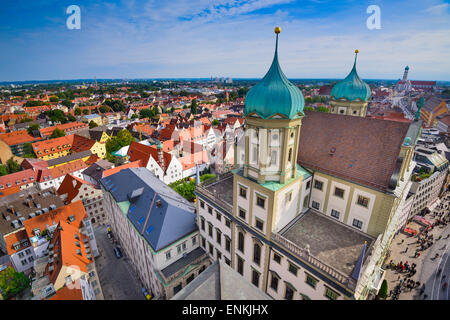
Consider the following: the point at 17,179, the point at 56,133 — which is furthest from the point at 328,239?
the point at 56,133

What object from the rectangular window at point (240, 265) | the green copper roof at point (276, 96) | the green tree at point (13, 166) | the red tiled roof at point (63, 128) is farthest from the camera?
the red tiled roof at point (63, 128)

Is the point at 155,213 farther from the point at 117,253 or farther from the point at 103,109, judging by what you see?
the point at 103,109

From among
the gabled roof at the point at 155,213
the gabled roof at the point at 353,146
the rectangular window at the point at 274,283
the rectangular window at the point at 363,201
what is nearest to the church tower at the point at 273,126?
the gabled roof at the point at 353,146

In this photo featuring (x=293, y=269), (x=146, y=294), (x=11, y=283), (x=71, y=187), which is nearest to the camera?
(x=293, y=269)

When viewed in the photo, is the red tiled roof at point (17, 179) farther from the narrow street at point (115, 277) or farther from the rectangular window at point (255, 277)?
the rectangular window at point (255, 277)

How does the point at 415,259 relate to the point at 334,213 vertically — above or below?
below
